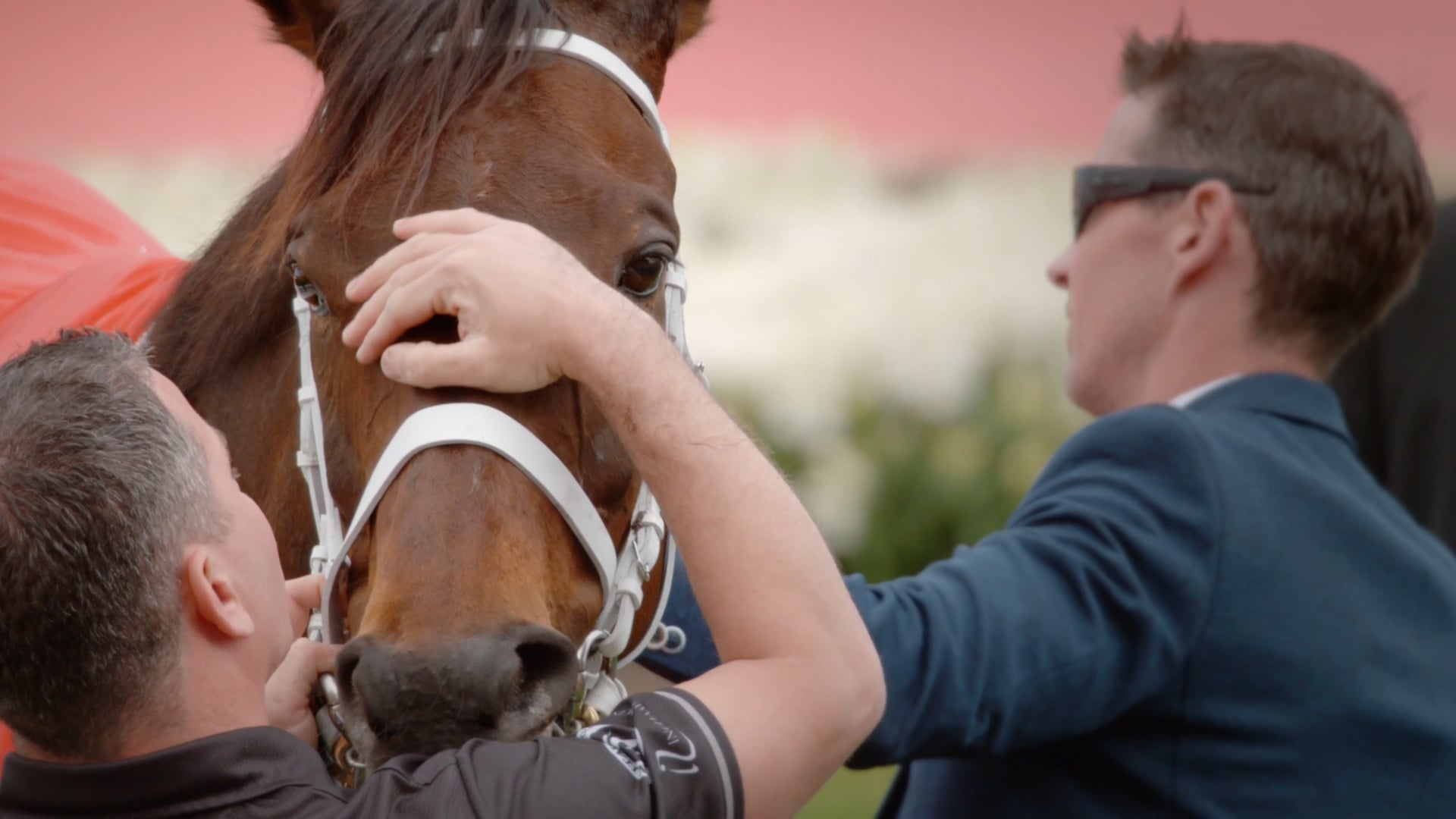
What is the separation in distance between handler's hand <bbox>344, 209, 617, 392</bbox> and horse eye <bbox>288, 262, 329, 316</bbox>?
0.24 m

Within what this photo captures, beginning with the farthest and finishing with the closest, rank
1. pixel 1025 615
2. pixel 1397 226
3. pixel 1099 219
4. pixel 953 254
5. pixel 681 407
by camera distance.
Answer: pixel 953 254
pixel 1099 219
pixel 1397 226
pixel 1025 615
pixel 681 407

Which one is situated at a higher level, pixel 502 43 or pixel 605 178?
pixel 502 43

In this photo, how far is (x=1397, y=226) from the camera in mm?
2367

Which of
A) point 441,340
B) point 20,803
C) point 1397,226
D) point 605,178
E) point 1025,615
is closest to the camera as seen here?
point 20,803

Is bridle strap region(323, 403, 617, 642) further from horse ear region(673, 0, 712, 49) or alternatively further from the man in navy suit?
horse ear region(673, 0, 712, 49)

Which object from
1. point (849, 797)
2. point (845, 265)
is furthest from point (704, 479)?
point (845, 265)

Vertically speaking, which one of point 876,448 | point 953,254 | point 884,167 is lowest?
point 876,448

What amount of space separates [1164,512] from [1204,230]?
588 millimetres

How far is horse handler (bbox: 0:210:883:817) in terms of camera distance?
1.38 metres

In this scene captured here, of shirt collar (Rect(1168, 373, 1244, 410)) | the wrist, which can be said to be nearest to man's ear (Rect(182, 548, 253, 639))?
→ the wrist

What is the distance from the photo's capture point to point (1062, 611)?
6.70 ft

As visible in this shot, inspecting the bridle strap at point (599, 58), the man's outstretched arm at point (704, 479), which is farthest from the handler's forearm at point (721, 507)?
the bridle strap at point (599, 58)

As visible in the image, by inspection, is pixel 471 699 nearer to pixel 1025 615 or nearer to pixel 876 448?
pixel 1025 615

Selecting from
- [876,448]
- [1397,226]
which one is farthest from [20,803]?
[876,448]
